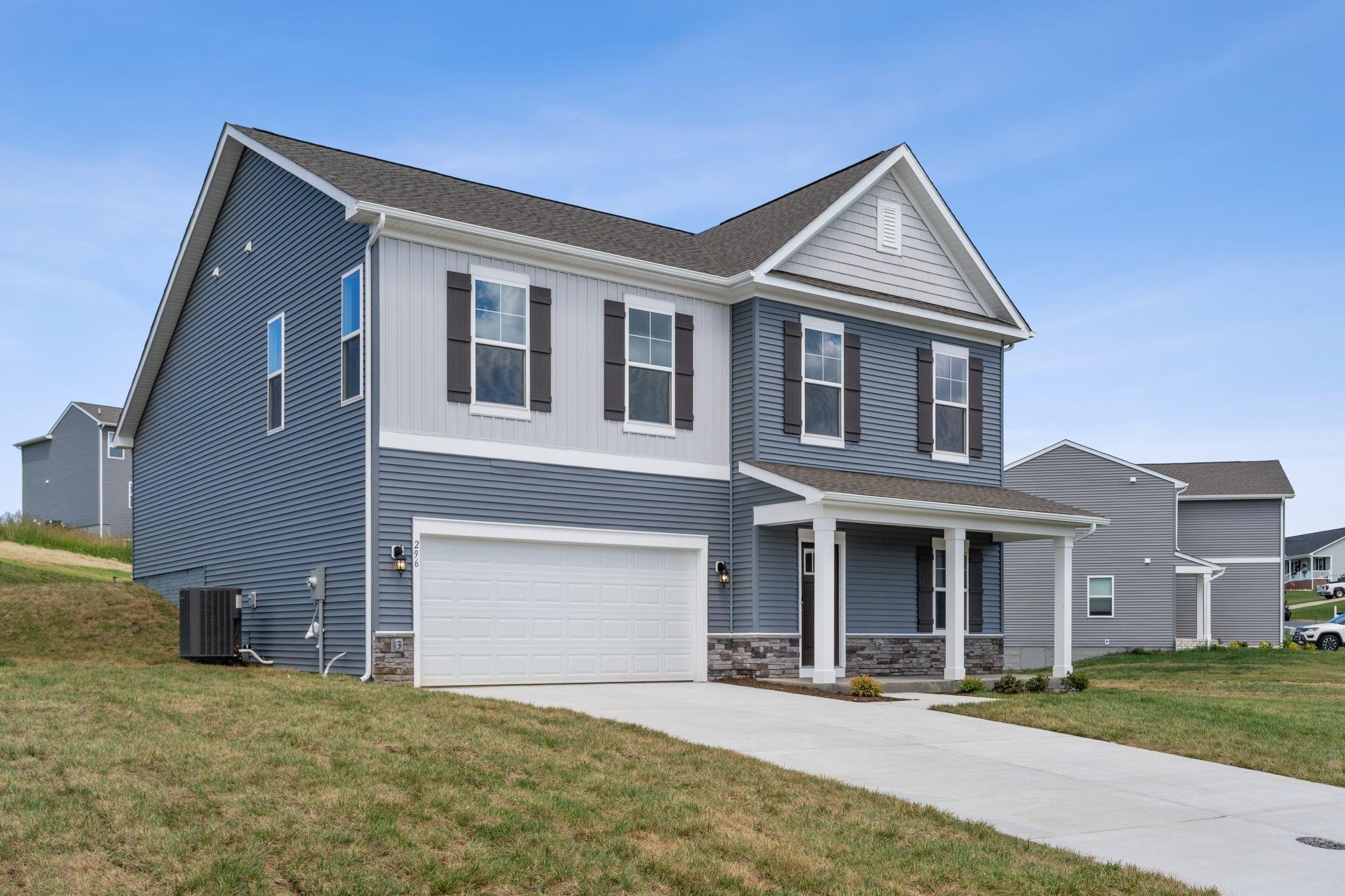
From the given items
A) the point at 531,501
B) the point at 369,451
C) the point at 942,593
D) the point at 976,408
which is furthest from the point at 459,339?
the point at 976,408

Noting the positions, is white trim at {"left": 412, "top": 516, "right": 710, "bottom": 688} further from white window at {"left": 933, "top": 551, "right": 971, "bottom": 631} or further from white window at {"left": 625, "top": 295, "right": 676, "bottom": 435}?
white window at {"left": 933, "top": 551, "right": 971, "bottom": 631}

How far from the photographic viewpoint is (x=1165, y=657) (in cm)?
3159

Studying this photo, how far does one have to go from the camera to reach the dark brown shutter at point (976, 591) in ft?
71.9

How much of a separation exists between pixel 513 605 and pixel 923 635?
7874mm

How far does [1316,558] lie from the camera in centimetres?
8781

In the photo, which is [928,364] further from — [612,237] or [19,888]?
[19,888]

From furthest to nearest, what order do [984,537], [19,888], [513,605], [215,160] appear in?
[984,537] < [215,160] < [513,605] < [19,888]

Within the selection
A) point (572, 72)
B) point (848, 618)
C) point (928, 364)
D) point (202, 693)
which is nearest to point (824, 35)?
point (572, 72)

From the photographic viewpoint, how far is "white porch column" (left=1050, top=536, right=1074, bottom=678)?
66.3ft

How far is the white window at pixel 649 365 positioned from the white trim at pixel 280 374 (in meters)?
5.18

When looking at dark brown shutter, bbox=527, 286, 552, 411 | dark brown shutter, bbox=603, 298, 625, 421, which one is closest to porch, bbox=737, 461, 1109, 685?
dark brown shutter, bbox=603, 298, 625, 421

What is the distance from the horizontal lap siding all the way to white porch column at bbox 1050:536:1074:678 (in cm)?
593

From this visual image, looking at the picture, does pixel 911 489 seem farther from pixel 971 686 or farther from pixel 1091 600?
pixel 1091 600

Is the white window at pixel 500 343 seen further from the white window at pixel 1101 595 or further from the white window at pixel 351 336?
the white window at pixel 1101 595
